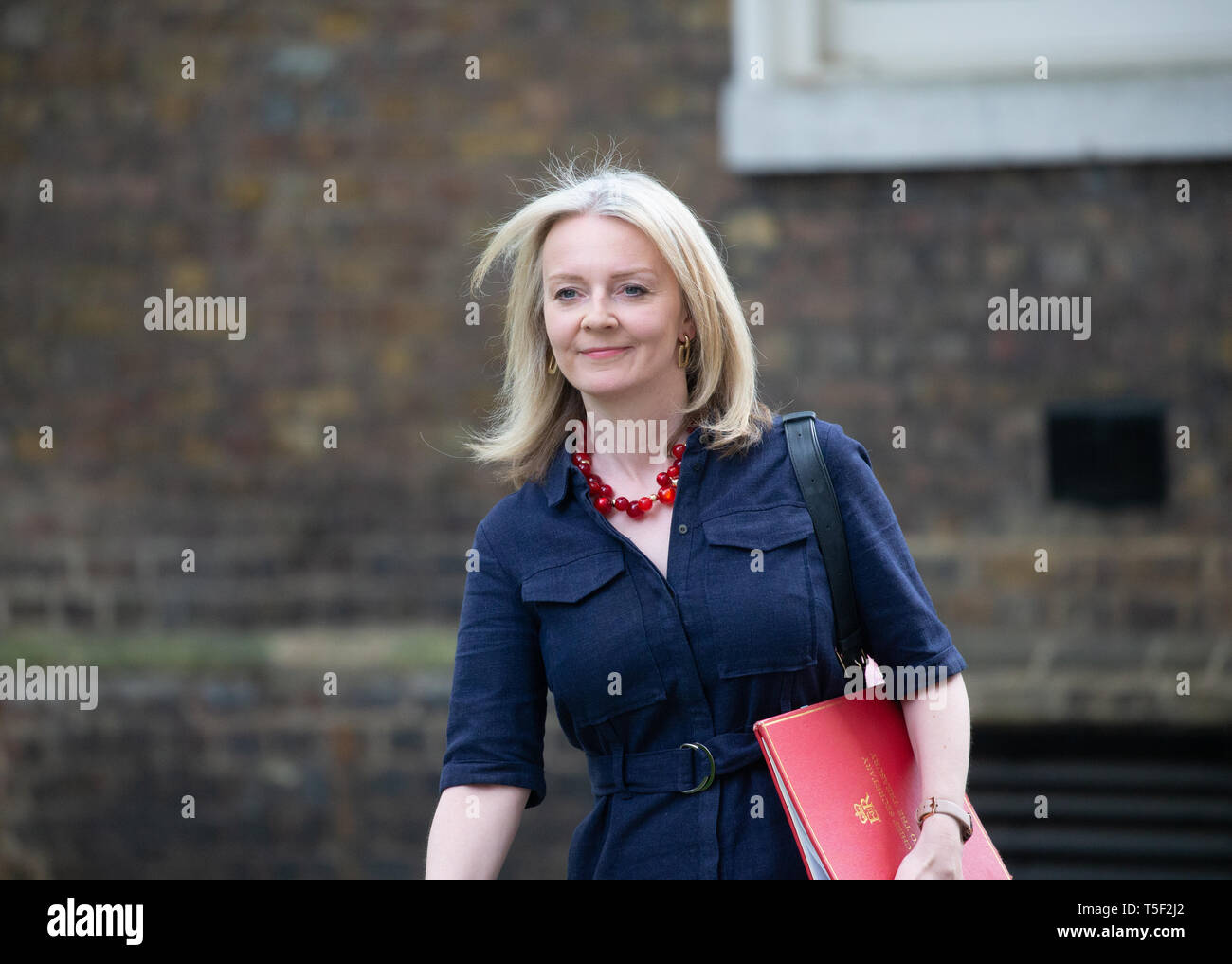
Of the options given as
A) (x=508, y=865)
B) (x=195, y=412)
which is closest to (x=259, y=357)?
(x=195, y=412)

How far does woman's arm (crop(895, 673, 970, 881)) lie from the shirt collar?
54 centimetres

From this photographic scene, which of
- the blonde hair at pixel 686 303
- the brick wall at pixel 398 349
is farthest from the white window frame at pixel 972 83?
the blonde hair at pixel 686 303

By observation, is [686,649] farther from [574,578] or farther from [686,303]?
[686,303]

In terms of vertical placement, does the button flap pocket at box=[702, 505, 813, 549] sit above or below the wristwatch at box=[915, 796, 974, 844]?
above

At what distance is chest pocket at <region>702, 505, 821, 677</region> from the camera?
218cm

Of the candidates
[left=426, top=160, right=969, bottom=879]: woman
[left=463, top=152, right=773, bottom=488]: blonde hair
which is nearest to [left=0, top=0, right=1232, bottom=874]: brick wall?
[left=463, top=152, right=773, bottom=488]: blonde hair

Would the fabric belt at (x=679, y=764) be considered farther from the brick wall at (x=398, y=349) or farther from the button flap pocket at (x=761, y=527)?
the brick wall at (x=398, y=349)

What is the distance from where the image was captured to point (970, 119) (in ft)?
17.9

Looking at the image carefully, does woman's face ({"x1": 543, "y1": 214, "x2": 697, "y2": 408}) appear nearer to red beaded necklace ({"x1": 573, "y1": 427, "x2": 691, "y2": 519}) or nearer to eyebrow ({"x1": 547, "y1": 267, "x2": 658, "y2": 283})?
eyebrow ({"x1": 547, "y1": 267, "x2": 658, "y2": 283})

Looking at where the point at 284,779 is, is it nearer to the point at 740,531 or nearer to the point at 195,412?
the point at 195,412

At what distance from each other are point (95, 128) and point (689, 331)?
14.0ft

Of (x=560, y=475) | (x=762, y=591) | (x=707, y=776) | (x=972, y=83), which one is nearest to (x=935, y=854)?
(x=707, y=776)

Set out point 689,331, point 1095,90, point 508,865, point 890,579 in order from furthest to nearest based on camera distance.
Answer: point 508,865, point 1095,90, point 689,331, point 890,579

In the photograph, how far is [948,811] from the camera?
2.14 m
